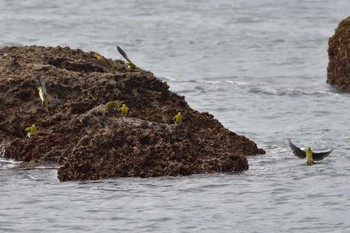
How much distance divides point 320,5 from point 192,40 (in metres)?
7.53

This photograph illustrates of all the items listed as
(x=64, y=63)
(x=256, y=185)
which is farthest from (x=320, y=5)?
(x=256, y=185)

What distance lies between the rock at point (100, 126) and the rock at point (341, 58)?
24.1ft

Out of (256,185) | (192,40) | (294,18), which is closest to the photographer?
(256,185)

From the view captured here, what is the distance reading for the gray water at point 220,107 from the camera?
11602 millimetres

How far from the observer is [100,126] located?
13445 millimetres

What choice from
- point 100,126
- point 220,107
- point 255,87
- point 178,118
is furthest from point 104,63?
point 255,87

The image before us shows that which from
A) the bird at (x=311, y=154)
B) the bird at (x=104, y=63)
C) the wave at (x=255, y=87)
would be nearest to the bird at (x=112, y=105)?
the bird at (x=104, y=63)

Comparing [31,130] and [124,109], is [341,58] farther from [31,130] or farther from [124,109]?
[31,130]

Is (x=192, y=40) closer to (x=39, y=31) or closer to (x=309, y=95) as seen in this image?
(x=39, y=31)

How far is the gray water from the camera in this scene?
11.6m

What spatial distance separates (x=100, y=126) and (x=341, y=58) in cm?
954

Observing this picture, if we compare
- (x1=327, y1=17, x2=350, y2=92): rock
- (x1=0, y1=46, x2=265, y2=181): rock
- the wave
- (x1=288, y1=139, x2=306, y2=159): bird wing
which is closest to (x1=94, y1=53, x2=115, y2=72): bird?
(x1=0, y1=46, x2=265, y2=181): rock

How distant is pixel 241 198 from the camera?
1227 centimetres

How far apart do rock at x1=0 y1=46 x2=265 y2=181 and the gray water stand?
8.1 inches
